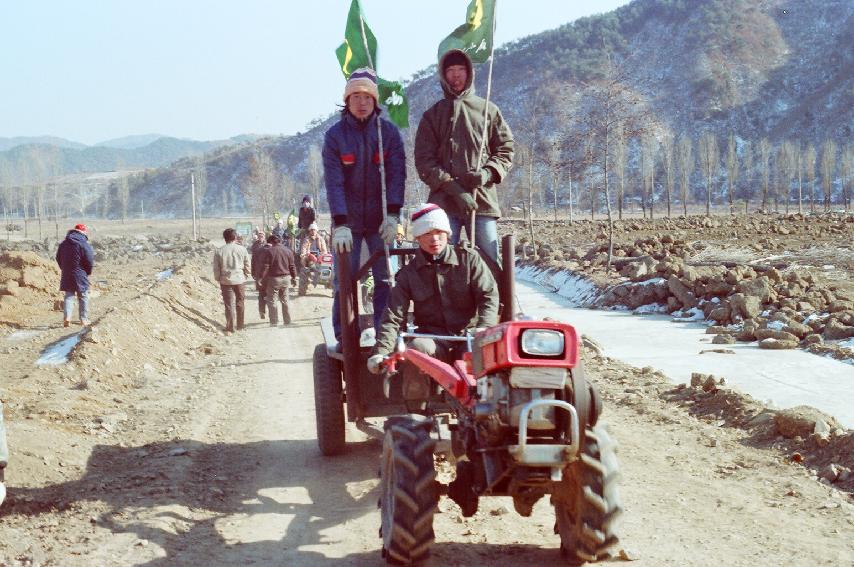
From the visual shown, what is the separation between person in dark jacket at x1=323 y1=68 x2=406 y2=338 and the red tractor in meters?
2.66

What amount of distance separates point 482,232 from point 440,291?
1.13 m

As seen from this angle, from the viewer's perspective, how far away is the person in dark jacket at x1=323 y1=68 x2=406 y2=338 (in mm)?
7688

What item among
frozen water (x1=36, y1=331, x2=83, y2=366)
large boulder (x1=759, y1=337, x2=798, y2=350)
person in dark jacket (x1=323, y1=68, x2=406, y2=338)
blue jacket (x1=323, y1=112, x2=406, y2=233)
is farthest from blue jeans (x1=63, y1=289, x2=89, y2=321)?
large boulder (x1=759, y1=337, x2=798, y2=350)

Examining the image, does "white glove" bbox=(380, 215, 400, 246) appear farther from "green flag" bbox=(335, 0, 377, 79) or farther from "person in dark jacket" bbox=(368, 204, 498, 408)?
"green flag" bbox=(335, 0, 377, 79)

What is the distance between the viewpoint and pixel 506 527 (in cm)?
595

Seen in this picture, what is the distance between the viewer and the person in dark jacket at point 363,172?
7.69 meters

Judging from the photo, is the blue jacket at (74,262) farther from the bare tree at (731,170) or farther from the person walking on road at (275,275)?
the bare tree at (731,170)

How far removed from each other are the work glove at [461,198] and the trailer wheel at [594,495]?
2.62 meters

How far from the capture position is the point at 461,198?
7.08m

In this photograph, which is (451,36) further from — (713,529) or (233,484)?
(713,529)

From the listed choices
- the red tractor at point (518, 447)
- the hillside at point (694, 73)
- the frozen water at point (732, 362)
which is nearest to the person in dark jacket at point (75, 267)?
the frozen water at point (732, 362)

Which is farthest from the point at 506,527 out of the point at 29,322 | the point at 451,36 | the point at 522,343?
the point at 29,322

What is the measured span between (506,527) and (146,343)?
10.2 meters

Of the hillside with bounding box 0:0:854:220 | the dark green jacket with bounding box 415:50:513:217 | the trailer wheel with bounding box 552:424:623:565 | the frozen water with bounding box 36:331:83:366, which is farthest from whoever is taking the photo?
the hillside with bounding box 0:0:854:220
